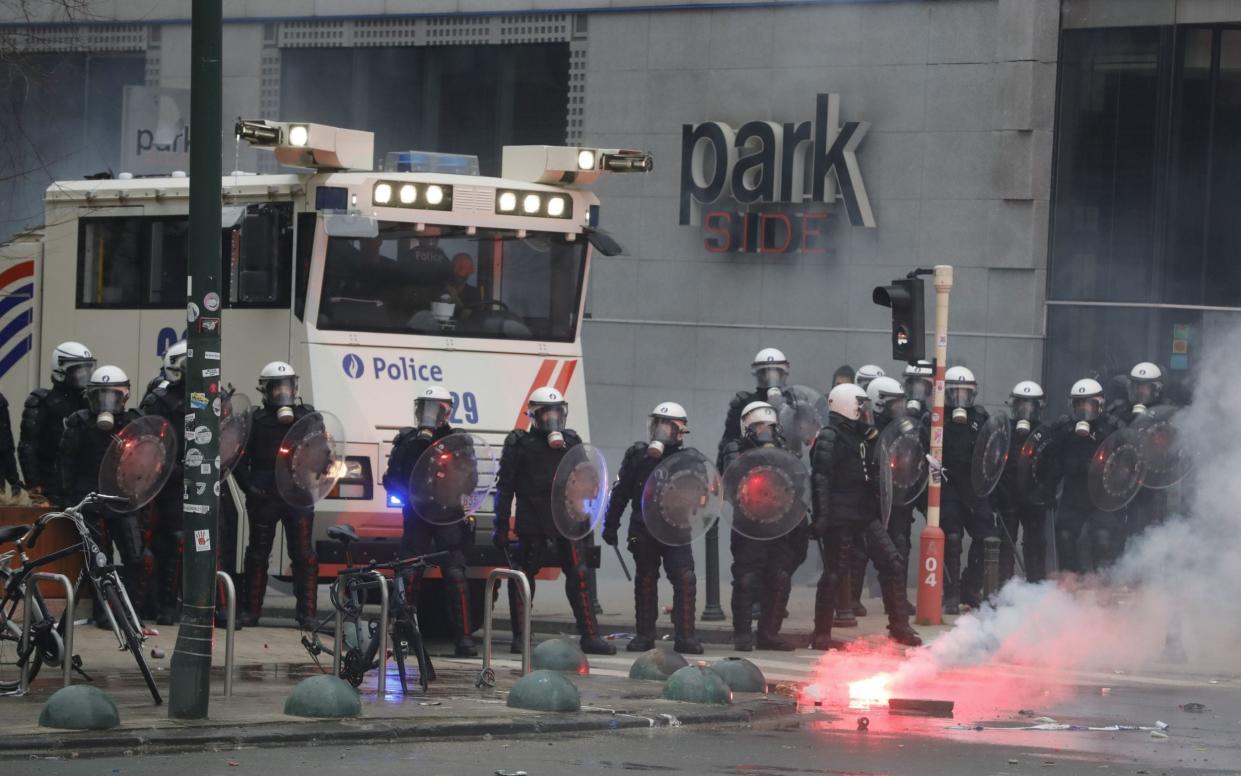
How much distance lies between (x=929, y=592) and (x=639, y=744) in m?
7.09

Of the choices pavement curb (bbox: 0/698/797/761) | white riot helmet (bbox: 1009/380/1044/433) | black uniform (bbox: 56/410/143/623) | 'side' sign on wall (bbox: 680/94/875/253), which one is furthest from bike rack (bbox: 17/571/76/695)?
'side' sign on wall (bbox: 680/94/875/253)

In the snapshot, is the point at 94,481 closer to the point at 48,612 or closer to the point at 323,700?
the point at 48,612

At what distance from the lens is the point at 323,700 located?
36.1ft

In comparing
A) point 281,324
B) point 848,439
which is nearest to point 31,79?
point 281,324

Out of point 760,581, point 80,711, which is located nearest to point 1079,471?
point 760,581

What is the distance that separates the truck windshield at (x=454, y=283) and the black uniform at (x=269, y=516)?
884 millimetres

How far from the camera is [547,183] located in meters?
16.2

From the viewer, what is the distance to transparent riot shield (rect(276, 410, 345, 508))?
14.8m

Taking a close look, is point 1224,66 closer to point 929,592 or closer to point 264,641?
point 929,592

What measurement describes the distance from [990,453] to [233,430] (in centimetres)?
646

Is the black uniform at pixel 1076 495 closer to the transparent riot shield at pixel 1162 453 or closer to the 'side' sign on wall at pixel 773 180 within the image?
the transparent riot shield at pixel 1162 453

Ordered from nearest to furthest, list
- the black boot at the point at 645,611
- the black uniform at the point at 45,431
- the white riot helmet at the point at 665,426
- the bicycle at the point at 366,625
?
the bicycle at the point at 366,625 < the white riot helmet at the point at 665,426 < the black boot at the point at 645,611 < the black uniform at the point at 45,431

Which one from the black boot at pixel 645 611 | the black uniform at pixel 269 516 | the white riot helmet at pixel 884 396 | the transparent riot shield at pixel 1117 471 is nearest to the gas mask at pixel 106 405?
the black uniform at pixel 269 516

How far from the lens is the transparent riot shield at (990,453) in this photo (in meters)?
18.0
